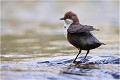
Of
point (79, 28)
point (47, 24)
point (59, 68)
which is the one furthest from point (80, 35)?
point (47, 24)

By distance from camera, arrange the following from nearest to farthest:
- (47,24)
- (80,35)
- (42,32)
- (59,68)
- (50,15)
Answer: (59,68), (80,35), (42,32), (47,24), (50,15)

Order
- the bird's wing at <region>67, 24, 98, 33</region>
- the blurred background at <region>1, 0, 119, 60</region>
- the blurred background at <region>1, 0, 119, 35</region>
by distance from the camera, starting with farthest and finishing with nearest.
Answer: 1. the blurred background at <region>1, 0, 119, 35</region>
2. the blurred background at <region>1, 0, 119, 60</region>
3. the bird's wing at <region>67, 24, 98, 33</region>

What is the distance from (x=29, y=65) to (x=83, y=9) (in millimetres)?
16085

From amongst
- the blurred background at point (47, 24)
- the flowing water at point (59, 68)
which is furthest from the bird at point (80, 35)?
the blurred background at point (47, 24)

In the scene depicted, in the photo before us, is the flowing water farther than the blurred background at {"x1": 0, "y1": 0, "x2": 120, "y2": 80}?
No

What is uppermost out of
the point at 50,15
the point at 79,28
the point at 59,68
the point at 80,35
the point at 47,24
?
the point at 79,28

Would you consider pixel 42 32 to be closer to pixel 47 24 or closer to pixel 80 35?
pixel 47 24

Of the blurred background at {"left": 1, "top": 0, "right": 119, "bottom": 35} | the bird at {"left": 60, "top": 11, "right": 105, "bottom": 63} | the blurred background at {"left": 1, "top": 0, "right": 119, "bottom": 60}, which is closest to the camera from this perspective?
the bird at {"left": 60, "top": 11, "right": 105, "bottom": 63}

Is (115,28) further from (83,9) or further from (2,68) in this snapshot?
(2,68)

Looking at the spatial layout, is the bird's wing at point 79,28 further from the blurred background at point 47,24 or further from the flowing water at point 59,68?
the blurred background at point 47,24

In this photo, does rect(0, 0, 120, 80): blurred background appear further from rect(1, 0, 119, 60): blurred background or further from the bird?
the bird

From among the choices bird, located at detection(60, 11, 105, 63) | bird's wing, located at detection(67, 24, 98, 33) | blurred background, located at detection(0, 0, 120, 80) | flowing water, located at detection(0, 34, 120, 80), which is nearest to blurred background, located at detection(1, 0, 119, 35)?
blurred background, located at detection(0, 0, 120, 80)

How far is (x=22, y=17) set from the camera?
908 inches

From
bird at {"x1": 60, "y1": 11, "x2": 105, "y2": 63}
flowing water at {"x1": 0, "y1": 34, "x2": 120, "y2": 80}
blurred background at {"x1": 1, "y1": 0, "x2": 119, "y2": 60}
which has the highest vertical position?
bird at {"x1": 60, "y1": 11, "x2": 105, "y2": 63}
